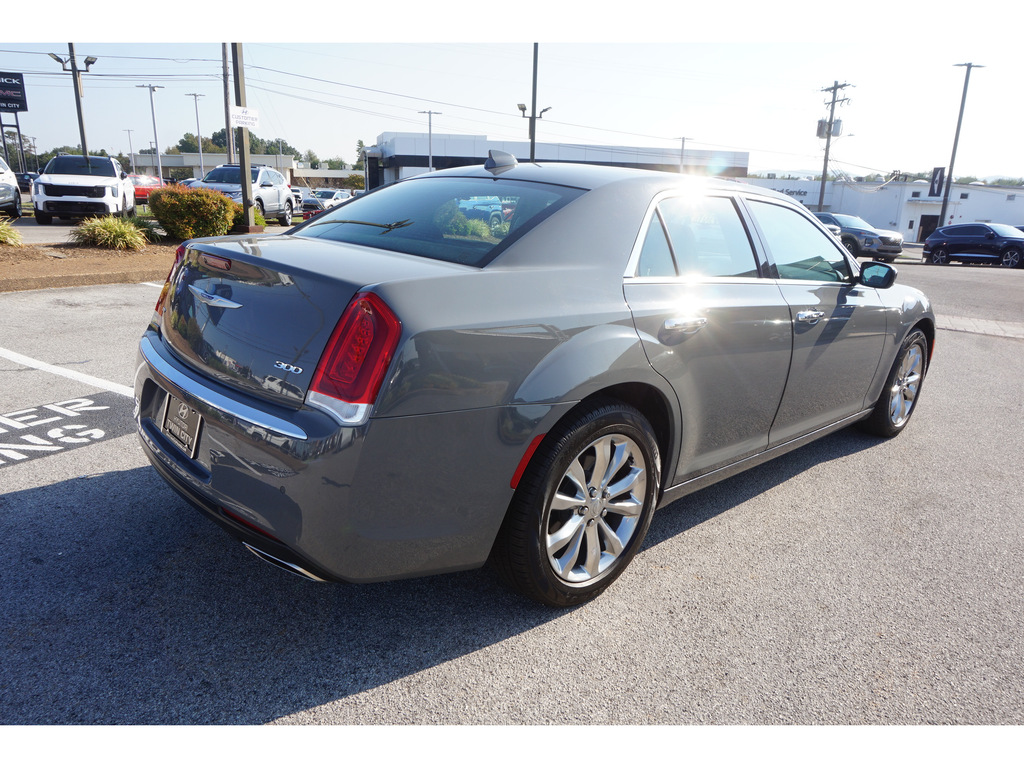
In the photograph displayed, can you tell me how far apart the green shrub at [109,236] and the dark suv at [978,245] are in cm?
2627

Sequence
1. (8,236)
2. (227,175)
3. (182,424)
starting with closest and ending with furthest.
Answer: (182,424) < (8,236) < (227,175)

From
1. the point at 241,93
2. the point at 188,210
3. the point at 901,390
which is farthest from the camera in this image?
the point at 241,93

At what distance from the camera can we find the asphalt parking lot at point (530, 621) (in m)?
2.19

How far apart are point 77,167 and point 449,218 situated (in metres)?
18.3

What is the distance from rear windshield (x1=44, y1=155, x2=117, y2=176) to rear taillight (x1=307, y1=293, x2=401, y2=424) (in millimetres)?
18475

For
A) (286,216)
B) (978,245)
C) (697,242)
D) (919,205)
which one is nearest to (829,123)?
(919,205)

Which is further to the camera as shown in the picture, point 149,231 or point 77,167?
point 77,167

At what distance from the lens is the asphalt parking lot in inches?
86.3

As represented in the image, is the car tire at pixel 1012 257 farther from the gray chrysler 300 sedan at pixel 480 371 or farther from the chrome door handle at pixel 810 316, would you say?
the gray chrysler 300 sedan at pixel 480 371

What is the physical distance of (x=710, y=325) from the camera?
9.82 feet

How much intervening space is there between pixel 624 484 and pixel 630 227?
1.04m

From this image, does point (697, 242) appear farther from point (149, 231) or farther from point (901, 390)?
point (149, 231)

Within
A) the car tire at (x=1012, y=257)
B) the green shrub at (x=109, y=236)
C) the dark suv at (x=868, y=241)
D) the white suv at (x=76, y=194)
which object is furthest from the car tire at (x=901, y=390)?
the car tire at (x=1012, y=257)

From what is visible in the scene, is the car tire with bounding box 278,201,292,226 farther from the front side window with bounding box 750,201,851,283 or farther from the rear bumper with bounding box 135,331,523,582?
the rear bumper with bounding box 135,331,523,582
